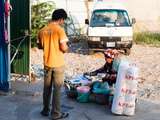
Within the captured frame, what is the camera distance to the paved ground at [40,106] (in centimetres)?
980

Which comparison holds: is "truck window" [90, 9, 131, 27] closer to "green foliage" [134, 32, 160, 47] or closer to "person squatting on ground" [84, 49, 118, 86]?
"green foliage" [134, 32, 160, 47]

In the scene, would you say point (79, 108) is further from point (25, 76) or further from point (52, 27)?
point (25, 76)

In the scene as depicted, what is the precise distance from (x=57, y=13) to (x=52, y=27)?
0.89 ft

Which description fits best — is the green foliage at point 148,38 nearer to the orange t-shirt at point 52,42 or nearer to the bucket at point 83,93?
the bucket at point 83,93

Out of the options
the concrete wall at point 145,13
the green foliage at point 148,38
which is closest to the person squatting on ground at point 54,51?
the green foliage at point 148,38

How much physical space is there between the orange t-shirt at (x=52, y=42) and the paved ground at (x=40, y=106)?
3.68 feet

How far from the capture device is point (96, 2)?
24.2 meters

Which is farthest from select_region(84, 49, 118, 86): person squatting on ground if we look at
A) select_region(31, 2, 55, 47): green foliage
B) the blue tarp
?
select_region(31, 2, 55, 47): green foliage

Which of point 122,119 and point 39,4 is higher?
point 39,4

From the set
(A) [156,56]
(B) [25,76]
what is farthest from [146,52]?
(B) [25,76]

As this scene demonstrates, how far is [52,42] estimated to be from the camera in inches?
368

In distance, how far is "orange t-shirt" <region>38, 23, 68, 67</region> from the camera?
30.6 ft

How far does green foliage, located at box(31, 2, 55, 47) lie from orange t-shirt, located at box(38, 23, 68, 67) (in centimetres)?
1027

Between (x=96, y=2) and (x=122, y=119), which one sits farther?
(x=96, y=2)
